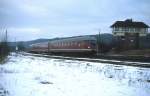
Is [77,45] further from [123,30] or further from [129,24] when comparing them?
[129,24]

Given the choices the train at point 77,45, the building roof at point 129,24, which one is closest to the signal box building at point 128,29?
the building roof at point 129,24

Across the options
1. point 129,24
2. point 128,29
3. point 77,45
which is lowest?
point 77,45

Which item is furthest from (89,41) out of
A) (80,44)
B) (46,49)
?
(46,49)

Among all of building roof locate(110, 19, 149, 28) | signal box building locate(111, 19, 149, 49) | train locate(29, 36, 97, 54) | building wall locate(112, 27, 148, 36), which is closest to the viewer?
train locate(29, 36, 97, 54)

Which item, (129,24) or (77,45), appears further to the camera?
(129,24)

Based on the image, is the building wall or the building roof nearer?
the building wall

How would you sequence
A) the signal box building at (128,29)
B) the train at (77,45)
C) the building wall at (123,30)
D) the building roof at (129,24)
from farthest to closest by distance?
the building roof at (129,24)
the building wall at (123,30)
the signal box building at (128,29)
the train at (77,45)

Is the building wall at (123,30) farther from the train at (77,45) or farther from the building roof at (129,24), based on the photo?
the train at (77,45)

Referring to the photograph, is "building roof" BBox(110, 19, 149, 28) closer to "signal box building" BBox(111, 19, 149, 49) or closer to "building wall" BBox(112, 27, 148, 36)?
"signal box building" BBox(111, 19, 149, 49)

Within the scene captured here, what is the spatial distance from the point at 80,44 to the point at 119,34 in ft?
128

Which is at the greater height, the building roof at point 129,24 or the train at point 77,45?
the building roof at point 129,24

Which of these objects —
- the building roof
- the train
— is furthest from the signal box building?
the train

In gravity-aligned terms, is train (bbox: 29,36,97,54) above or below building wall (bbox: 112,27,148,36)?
below

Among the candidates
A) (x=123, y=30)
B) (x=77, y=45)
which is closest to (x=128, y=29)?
(x=123, y=30)
